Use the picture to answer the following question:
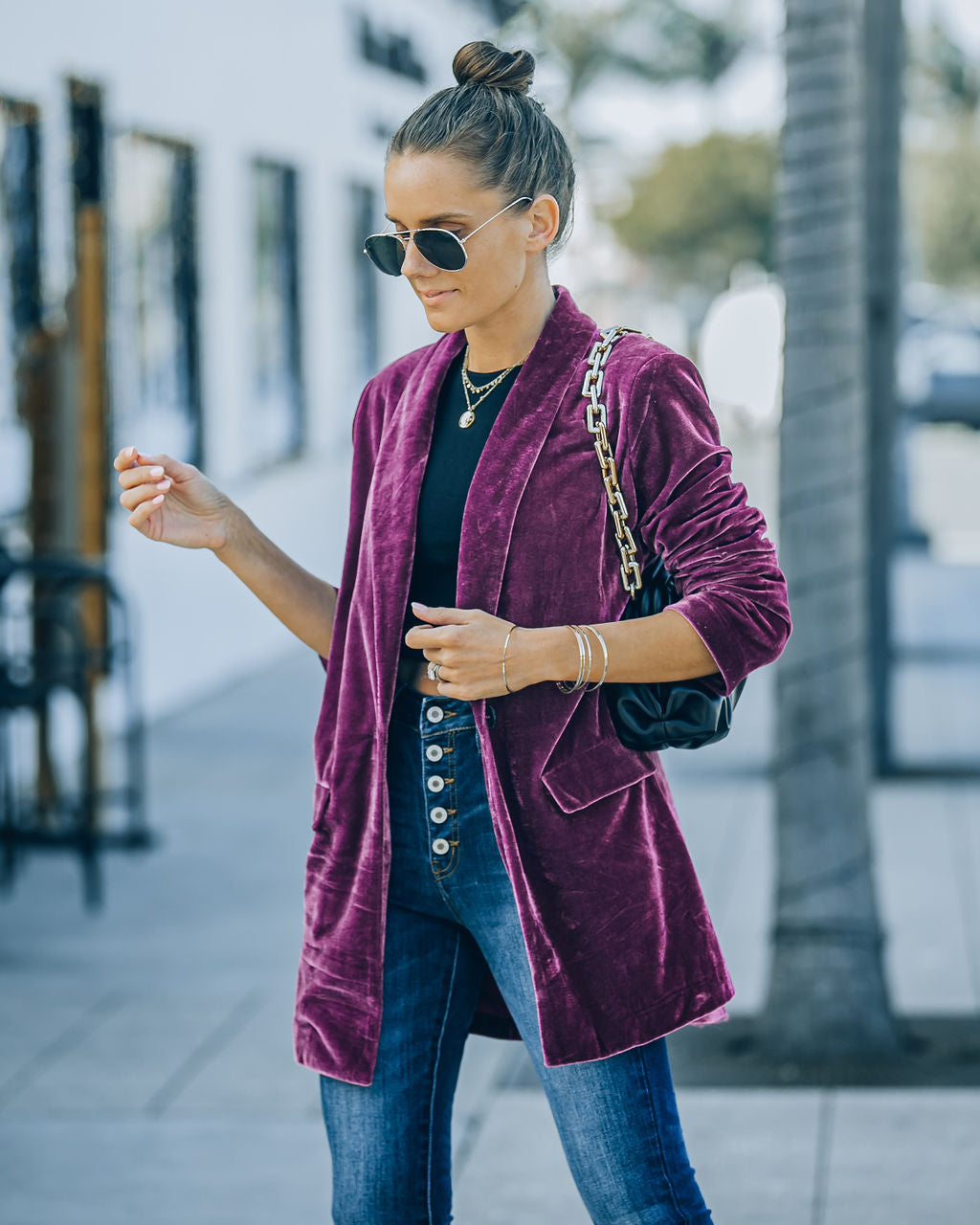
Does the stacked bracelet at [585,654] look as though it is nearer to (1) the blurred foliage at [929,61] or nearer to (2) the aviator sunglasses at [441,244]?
(2) the aviator sunglasses at [441,244]

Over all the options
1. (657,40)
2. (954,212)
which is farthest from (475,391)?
(657,40)

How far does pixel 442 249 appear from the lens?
2135 mm

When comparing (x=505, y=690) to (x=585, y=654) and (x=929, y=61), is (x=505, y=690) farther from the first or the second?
(x=929, y=61)

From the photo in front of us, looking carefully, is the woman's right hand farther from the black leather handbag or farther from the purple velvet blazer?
the black leather handbag

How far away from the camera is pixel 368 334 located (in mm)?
15102

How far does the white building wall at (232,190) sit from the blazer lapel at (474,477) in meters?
5.81

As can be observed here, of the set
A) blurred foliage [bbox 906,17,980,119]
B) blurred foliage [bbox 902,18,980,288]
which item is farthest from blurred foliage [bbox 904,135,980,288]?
blurred foliage [bbox 906,17,980,119]

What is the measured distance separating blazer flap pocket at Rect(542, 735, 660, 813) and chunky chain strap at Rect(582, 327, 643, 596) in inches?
7.1

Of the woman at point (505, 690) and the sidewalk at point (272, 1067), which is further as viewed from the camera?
the sidewalk at point (272, 1067)

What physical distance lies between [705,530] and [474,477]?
28 centimetres

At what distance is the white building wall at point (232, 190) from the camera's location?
8.23m

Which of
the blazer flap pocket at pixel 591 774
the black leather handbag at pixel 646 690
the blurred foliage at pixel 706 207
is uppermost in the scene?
the blurred foliage at pixel 706 207

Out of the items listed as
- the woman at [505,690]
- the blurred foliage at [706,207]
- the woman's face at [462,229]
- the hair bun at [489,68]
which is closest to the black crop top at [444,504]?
the woman at [505,690]

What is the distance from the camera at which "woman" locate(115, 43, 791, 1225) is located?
2078mm
